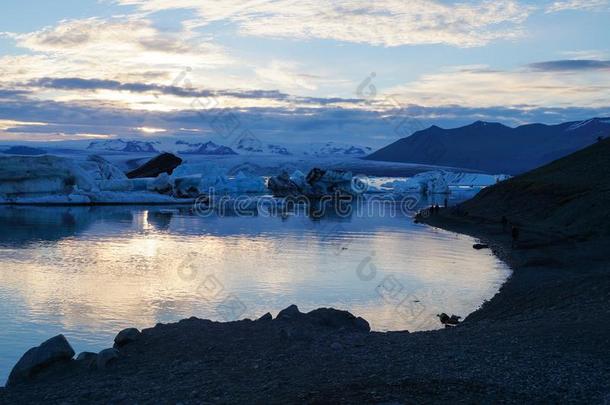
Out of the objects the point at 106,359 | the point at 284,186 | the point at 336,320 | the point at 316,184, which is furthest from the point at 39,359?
the point at 284,186

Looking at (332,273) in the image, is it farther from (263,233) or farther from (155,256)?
(263,233)

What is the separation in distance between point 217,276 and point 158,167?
51.0 m

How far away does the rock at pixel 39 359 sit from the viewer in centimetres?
746

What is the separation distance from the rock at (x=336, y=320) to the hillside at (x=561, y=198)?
1371 cm

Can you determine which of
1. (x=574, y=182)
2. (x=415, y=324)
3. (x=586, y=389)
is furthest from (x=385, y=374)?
(x=574, y=182)

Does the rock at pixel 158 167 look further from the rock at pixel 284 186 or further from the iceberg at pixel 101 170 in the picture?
the rock at pixel 284 186

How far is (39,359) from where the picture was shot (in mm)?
7559

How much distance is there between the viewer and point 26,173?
1601 inches

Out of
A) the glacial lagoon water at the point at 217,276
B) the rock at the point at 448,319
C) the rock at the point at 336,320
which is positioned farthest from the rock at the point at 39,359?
the rock at the point at 448,319

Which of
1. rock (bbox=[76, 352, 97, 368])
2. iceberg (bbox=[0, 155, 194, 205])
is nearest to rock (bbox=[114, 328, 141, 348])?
rock (bbox=[76, 352, 97, 368])

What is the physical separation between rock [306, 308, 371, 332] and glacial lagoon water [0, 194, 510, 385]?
1.23 m

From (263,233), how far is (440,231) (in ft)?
24.3

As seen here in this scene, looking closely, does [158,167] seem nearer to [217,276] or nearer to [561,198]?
[561,198]

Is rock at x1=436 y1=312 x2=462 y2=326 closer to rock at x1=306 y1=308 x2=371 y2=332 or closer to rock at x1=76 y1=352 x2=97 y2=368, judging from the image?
rock at x1=306 y1=308 x2=371 y2=332
